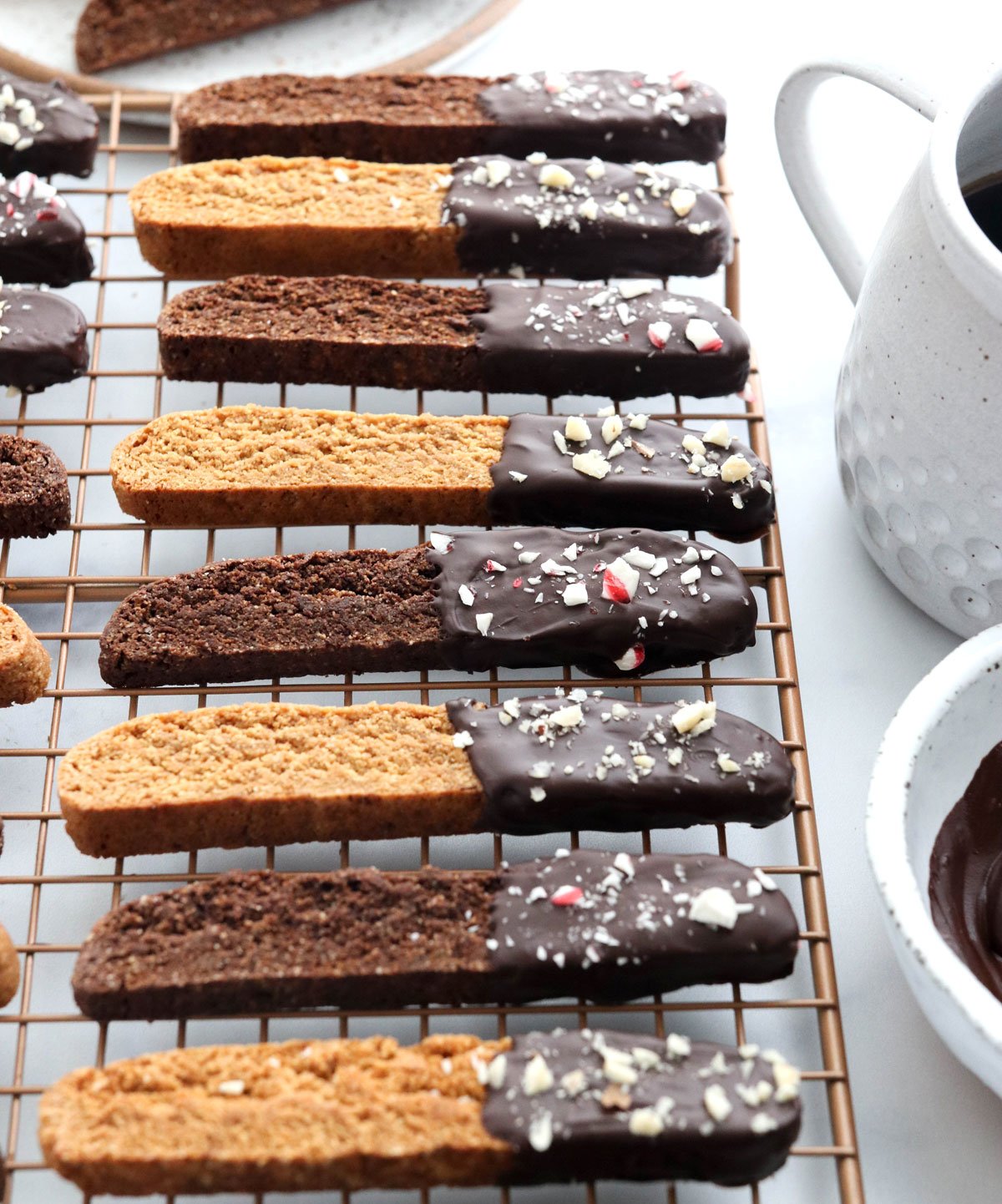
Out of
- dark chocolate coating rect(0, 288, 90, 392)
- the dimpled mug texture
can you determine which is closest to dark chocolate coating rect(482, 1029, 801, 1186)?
the dimpled mug texture

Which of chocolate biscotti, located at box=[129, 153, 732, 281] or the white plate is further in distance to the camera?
the white plate

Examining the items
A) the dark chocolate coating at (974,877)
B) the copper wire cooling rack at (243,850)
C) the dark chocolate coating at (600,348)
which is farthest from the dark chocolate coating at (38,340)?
the dark chocolate coating at (974,877)

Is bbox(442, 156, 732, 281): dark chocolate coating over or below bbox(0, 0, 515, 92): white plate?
below

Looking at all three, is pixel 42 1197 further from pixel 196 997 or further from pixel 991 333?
pixel 991 333

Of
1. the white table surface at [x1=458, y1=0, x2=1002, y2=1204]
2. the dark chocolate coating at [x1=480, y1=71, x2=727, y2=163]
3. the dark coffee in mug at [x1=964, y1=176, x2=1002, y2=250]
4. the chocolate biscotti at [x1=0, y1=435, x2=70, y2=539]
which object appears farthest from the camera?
the dark chocolate coating at [x1=480, y1=71, x2=727, y2=163]

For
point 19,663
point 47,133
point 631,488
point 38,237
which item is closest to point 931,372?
point 631,488

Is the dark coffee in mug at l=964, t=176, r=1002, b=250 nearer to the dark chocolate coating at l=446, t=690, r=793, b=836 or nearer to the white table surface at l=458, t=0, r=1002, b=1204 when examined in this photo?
the white table surface at l=458, t=0, r=1002, b=1204

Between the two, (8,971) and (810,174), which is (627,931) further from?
(810,174)
